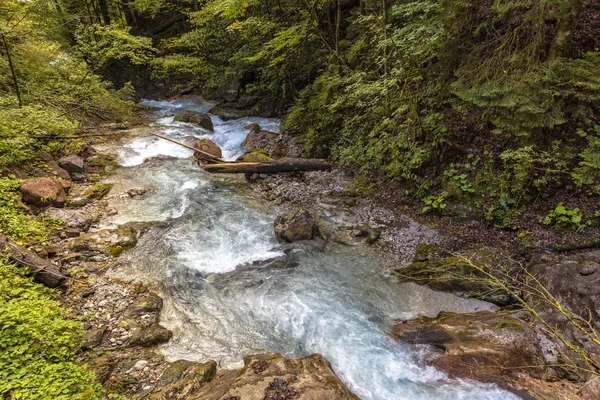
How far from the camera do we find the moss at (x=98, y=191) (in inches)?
342

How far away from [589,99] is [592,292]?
3061 millimetres

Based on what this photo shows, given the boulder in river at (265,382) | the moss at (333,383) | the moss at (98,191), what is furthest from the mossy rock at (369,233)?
the moss at (98,191)

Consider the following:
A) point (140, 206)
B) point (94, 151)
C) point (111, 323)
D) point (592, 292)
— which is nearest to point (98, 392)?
point (111, 323)

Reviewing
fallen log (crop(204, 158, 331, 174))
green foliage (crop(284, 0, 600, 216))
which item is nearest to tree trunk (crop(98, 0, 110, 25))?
fallen log (crop(204, 158, 331, 174))

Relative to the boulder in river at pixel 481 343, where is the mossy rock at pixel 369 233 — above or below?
above

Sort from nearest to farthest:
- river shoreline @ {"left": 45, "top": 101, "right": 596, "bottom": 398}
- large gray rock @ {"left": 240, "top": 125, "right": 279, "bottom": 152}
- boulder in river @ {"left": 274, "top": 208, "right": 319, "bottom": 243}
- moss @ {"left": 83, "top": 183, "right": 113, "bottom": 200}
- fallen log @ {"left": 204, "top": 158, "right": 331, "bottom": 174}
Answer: river shoreline @ {"left": 45, "top": 101, "right": 596, "bottom": 398} < boulder in river @ {"left": 274, "top": 208, "right": 319, "bottom": 243} < moss @ {"left": 83, "top": 183, "right": 113, "bottom": 200} < fallen log @ {"left": 204, "top": 158, "right": 331, "bottom": 174} < large gray rock @ {"left": 240, "top": 125, "right": 279, "bottom": 152}

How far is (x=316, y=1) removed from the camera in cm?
1020

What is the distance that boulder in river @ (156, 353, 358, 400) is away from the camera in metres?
3.40

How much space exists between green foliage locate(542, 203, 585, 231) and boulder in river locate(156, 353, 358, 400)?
4812 mm

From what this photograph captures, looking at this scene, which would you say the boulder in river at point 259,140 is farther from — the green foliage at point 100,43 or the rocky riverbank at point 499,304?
the green foliage at point 100,43

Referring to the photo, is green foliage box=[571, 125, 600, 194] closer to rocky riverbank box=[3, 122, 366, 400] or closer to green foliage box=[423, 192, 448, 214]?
green foliage box=[423, 192, 448, 214]

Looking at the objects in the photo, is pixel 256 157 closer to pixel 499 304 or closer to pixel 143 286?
pixel 143 286

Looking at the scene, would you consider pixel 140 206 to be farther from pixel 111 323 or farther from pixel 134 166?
pixel 111 323

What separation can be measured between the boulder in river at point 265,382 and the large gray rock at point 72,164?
818 cm
